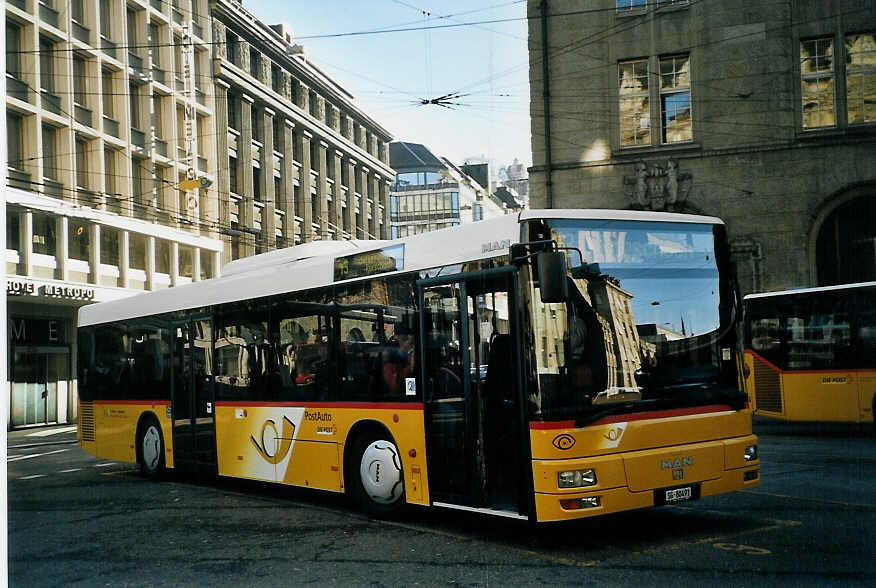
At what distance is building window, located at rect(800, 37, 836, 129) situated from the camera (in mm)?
25906

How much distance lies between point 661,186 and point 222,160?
883 inches

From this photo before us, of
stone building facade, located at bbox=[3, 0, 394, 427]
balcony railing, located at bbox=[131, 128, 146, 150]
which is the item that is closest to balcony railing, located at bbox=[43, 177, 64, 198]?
stone building facade, located at bbox=[3, 0, 394, 427]

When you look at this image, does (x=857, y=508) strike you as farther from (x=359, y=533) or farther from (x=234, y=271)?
(x=234, y=271)

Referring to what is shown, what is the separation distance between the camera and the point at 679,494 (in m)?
7.89

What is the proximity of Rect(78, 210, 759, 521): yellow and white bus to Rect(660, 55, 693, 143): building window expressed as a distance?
709 inches

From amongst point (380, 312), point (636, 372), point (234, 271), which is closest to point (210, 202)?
point (234, 271)

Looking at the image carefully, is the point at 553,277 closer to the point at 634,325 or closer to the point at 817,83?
the point at 634,325

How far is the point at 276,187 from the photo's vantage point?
4819cm

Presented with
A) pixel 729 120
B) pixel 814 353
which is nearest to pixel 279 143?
pixel 729 120

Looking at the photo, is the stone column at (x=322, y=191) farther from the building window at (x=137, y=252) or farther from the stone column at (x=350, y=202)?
the building window at (x=137, y=252)

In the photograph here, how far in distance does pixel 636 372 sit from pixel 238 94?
132ft

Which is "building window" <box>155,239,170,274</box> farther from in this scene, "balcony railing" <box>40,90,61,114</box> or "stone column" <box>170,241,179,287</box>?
"balcony railing" <box>40,90,61,114</box>

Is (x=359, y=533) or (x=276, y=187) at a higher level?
(x=276, y=187)

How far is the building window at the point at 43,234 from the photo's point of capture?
31469mm
